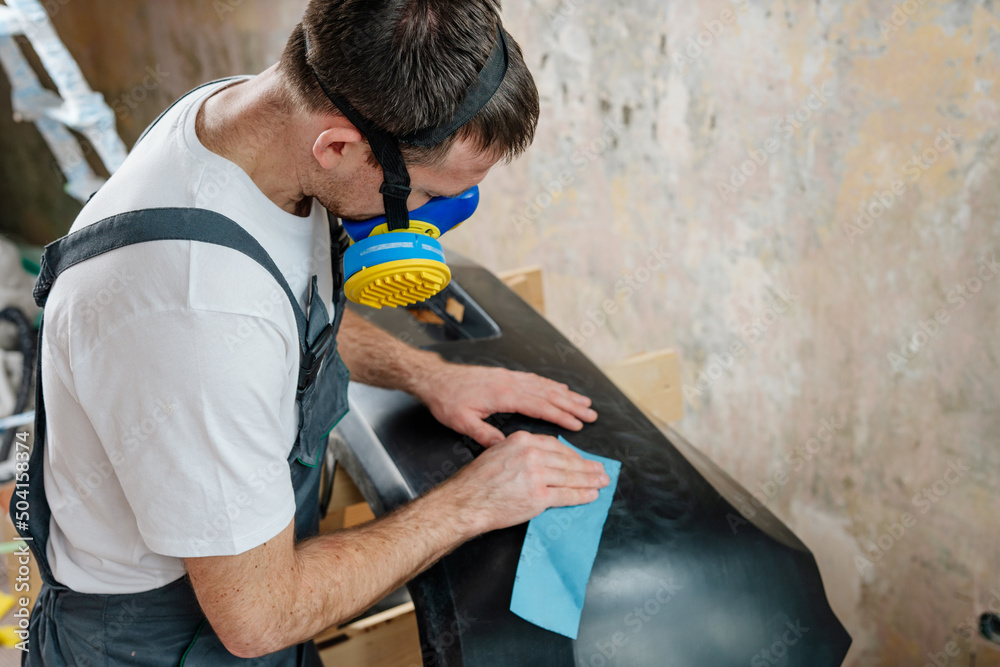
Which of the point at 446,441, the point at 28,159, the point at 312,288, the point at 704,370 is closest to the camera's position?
the point at 312,288

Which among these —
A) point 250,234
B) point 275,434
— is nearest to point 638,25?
point 250,234

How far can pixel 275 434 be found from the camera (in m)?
0.86

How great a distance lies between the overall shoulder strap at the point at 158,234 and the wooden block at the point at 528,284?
1152 millimetres

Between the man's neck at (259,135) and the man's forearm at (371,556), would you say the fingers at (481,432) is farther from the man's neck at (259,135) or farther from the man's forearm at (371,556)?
the man's neck at (259,135)

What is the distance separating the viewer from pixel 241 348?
31.9 inches

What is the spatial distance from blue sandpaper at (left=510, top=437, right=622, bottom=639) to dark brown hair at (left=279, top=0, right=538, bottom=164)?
1.96ft

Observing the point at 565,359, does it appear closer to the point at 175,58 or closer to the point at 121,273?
the point at 121,273

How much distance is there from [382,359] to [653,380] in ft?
2.08

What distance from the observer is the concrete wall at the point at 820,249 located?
57.1 inches

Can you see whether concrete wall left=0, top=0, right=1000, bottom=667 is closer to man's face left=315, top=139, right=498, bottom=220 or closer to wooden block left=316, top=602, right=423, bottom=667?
man's face left=315, top=139, right=498, bottom=220

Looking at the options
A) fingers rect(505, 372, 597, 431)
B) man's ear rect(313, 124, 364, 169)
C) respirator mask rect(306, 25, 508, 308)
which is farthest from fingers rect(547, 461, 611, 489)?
man's ear rect(313, 124, 364, 169)

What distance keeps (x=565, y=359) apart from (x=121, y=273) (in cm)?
91

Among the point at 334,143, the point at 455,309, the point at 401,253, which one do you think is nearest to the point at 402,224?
the point at 401,253

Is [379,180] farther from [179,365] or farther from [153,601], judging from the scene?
[153,601]
